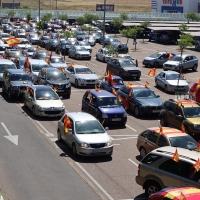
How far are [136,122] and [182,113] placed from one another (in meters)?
3.00

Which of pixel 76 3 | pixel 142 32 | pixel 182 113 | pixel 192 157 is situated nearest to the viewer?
pixel 192 157

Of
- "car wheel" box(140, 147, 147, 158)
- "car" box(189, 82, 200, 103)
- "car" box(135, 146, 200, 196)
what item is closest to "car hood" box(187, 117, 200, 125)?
"car wheel" box(140, 147, 147, 158)

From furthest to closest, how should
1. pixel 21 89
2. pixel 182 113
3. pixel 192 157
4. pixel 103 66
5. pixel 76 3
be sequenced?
pixel 76 3 < pixel 103 66 < pixel 21 89 < pixel 182 113 < pixel 192 157

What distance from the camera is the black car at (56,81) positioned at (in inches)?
1226

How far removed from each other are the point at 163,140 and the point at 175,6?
93776 mm

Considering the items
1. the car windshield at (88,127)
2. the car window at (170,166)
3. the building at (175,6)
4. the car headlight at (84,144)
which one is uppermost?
the building at (175,6)

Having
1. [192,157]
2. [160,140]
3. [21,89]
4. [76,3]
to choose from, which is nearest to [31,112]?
[21,89]

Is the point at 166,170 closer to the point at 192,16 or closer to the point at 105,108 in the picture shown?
the point at 105,108

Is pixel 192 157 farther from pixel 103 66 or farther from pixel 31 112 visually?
pixel 103 66

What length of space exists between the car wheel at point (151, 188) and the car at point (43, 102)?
1138 cm

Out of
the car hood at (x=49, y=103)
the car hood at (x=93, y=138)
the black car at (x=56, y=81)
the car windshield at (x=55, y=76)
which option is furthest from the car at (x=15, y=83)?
the car hood at (x=93, y=138)

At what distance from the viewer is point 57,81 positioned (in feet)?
104

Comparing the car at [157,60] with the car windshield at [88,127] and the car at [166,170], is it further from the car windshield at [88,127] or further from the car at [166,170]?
the car at [166,170]

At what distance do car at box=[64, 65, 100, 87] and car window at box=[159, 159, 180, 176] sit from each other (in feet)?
67.6
